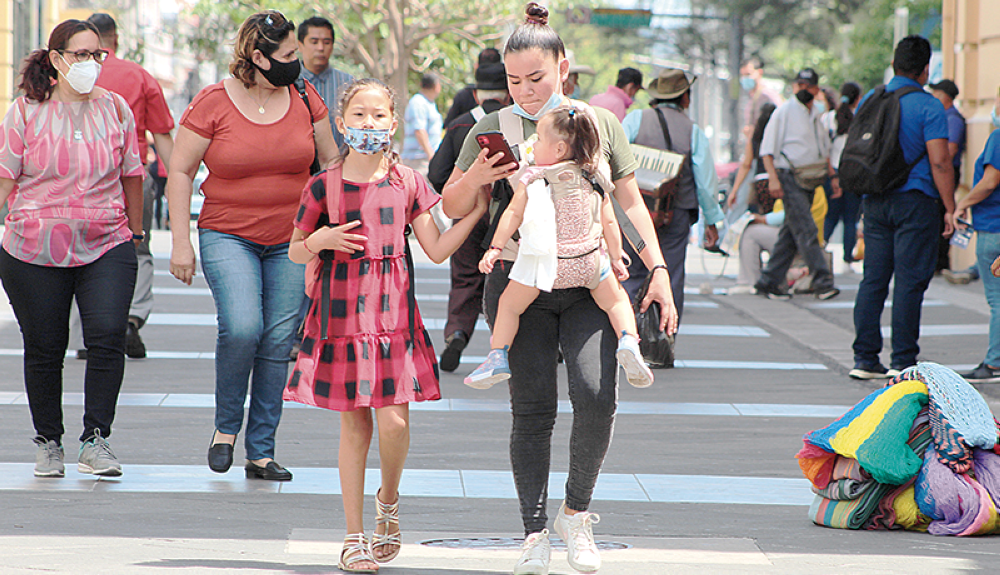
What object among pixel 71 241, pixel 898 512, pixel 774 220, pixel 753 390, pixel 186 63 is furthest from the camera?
pixel 186 63

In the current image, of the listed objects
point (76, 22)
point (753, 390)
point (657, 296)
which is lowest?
point (753, 390)

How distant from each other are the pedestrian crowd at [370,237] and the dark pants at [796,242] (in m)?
3.86

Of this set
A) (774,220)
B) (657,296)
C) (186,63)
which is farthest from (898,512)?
(186,63)

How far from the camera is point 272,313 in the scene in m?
5.30

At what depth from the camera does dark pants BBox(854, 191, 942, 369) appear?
7980 millimetres

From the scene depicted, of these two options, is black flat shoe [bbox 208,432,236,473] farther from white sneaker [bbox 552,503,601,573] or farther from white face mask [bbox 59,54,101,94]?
white sneaker [bbox 552,503,601,573]

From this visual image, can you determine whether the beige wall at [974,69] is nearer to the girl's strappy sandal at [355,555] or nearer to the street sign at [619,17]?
the girl's strappy sandal at [355,555]

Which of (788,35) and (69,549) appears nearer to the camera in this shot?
(69,549)

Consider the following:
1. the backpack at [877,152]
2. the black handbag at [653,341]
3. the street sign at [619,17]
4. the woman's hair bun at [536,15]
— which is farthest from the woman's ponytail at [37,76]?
the street sign at [619,17]

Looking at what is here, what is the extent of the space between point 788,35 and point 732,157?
5.00 m

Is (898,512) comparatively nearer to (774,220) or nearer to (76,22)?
(76,22)

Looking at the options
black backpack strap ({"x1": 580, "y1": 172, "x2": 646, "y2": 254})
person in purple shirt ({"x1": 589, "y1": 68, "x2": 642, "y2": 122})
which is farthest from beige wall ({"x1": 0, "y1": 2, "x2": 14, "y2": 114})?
black backpack strap ({"x1": 580, "y1": 172, "x2": 646, "y2": 254})

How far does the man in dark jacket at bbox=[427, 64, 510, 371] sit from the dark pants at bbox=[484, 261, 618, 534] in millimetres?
3853

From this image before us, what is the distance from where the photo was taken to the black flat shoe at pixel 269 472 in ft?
17.6
